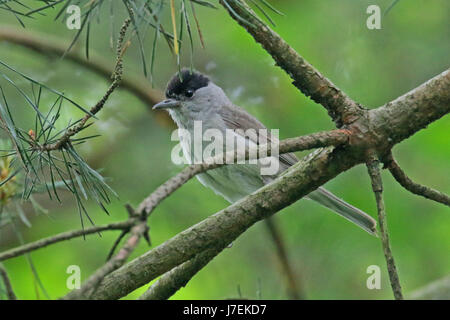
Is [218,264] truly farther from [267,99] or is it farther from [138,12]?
[138,12]

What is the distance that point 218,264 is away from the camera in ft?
15.5

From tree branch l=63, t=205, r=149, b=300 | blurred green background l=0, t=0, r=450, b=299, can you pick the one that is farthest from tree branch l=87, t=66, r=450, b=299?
blurred green background l=0, t=0, r=450, b=299

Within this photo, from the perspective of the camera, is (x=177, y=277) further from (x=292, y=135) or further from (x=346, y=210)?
(x=292, y=135)

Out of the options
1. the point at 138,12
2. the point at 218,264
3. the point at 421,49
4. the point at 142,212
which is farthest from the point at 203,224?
the point at 421,49

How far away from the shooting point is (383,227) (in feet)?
5.61

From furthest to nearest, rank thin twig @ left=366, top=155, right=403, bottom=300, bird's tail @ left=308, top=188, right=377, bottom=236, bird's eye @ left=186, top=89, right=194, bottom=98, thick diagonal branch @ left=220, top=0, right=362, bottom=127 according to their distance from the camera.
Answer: bird's eye @ left=186, top=89, right=194, bottom=98, bird's tail @ left=308, top=188, right=377, bottom=236, thick diagonal branch @ left=220, top=0, right=362, bottom=127, thin twig @ left=366, top=155, right=403, bottom=300

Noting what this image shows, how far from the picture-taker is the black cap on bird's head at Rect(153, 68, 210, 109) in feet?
14.5

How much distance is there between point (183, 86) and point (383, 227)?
305cm

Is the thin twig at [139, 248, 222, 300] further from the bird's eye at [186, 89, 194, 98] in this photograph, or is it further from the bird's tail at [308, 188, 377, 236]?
the bird's eye at [186, 89, 194, 98]

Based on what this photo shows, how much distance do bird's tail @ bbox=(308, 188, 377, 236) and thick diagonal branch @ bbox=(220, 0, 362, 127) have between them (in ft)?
5.45

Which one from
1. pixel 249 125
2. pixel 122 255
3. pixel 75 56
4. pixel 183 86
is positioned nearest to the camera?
pixel 122 255

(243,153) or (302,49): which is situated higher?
(302,49)

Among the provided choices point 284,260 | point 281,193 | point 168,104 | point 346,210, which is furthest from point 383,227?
point 168,104
